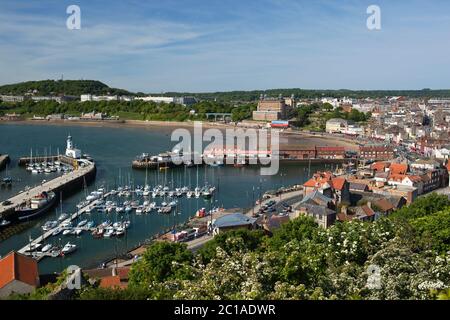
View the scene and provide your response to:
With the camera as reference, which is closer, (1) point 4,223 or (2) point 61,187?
(1) point 4,223

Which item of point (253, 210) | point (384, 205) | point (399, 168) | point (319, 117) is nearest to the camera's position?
point (384, 205)

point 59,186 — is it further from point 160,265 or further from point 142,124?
point 142,124

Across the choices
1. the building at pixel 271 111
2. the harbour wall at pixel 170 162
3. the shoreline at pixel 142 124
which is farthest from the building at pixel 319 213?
the building at pixel 271 111

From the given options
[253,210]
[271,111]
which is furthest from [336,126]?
[253,210]

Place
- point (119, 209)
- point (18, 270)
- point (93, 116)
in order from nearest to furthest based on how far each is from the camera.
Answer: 1. point (18, 270)
2. point (119, 209)
3. point (93, 116)

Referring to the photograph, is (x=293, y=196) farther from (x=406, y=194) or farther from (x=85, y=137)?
(x=85, y=137)

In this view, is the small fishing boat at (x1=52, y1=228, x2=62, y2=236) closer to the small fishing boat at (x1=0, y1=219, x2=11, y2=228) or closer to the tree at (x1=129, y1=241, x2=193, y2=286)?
the small fishing boat at (x1=0, y1=219, x2=11, y2=228)
